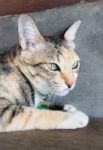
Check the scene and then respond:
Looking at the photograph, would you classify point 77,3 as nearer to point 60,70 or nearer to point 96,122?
point 60,70

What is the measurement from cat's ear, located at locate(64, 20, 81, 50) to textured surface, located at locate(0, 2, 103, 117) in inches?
2.8

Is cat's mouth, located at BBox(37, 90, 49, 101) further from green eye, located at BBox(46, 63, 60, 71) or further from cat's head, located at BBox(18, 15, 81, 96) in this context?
green eye, located at BBox(46, 63, 60, 71)

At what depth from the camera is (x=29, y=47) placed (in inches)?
71.2

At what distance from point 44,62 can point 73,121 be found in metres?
0.28

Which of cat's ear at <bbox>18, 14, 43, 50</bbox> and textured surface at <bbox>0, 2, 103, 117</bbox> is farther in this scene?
textured surface at <bbox>0, 2, 103, 117</bbox>

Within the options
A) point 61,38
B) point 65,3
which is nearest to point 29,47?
point 61,38

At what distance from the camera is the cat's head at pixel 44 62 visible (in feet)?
5.77

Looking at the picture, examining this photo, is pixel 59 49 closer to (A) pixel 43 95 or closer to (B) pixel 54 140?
(A) pixel 43 95

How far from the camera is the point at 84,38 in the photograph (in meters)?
2.00

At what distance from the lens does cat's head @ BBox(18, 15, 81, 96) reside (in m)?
1.76

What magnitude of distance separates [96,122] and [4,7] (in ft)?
2.33

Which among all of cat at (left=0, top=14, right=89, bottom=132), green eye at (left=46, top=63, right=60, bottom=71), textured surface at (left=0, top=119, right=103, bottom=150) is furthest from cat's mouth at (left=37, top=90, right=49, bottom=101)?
textured surface at (left=0, top=119, right=103, bottom=150)

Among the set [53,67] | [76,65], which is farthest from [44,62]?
[76,65]

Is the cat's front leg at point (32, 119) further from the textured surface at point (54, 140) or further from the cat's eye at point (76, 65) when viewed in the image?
the cat's eye at point (76, 65)
